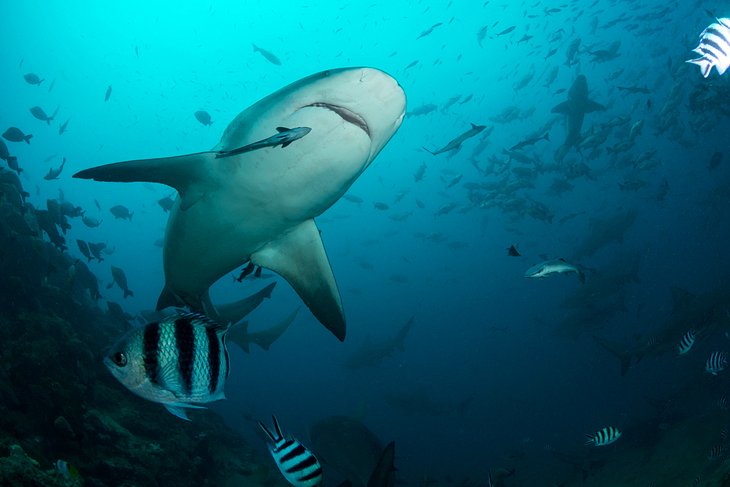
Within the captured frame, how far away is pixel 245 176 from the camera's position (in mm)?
2957

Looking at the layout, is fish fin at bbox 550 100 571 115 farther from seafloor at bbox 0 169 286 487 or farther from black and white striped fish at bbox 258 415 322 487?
black and white striped fish at bbox 258 415 322 487

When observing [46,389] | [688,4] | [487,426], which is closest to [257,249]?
[46,389]

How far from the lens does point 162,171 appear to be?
2.92 metres

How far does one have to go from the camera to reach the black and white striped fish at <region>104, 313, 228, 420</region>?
1.66 metres

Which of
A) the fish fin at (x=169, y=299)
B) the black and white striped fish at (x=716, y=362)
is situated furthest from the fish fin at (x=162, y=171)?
the black and white striped fish at (x=716, y=362)

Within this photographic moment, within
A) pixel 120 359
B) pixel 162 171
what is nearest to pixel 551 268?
pixel 162 171

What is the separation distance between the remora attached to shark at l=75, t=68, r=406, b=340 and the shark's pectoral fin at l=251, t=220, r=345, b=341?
1 centimetres

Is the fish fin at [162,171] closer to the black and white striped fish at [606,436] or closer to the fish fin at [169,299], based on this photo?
the fish fin at [169,299]

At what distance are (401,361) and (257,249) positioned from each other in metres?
58.8

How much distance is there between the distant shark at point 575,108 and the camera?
19.8 metres

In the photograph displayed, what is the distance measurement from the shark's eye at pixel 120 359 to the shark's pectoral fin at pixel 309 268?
213 centimetres

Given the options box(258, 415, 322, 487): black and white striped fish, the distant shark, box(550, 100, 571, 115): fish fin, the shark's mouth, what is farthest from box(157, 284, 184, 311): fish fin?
box(550, 100, 571, 115): fish fin

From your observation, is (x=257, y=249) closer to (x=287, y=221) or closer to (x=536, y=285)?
(x=287, y=221)

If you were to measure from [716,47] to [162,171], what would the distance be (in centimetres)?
448
